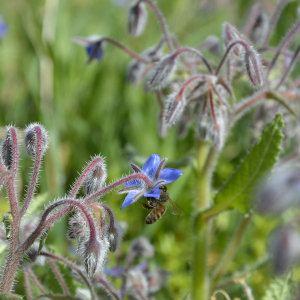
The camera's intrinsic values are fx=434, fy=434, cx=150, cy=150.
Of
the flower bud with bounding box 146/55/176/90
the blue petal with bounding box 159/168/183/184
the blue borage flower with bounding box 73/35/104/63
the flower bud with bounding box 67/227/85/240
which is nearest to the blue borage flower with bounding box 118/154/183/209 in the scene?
the blue petal with bounding box 159/168/183/184

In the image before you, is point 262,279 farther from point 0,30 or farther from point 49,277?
point 0,30

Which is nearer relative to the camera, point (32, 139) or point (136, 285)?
point (32, 139)

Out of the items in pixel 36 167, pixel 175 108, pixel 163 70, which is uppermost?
pixel 163 70

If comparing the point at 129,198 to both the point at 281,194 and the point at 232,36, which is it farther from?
the point at 232,36

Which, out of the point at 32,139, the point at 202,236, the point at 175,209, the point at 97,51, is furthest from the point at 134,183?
the point at 97,51

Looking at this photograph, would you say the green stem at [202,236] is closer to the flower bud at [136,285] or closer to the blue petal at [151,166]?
the flower bud at [136,285]

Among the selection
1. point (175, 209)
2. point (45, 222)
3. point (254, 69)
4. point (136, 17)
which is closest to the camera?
point (45, 222)

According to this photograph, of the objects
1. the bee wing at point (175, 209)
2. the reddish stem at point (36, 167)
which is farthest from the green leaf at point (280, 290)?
the reddish stem at point (36, 167)
